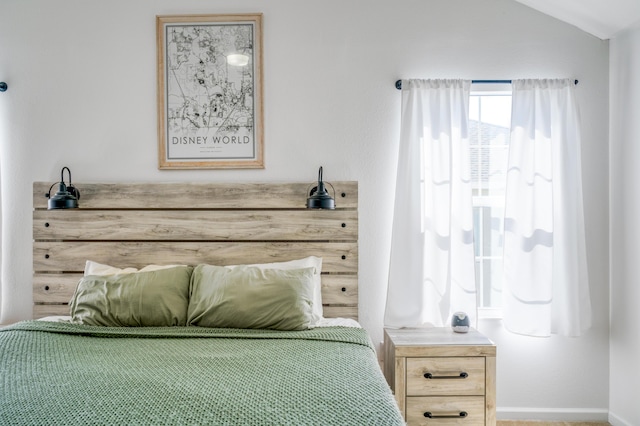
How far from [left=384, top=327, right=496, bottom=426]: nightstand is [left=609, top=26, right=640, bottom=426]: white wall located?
92 cm

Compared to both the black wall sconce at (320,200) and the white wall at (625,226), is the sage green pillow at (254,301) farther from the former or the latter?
the white wall at (625,226)

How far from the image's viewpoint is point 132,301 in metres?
2.50

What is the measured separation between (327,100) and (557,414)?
235 centimetres

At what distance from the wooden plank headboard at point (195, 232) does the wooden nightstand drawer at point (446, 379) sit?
0.56 meters

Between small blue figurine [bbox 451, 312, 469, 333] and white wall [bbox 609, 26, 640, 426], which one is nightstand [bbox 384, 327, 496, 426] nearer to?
small blue figurine [bbox 451, 312, 469, 333]

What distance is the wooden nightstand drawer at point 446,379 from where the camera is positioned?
2533 millimetres

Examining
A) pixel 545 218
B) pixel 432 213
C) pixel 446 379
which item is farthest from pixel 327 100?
pixel 446 379

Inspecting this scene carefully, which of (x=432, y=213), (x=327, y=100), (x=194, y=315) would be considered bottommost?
(x=194, y=315)

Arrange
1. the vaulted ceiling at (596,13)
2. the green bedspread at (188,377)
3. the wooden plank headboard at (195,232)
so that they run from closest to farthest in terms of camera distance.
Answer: the green bedspread at (188,377), the vaulted ceiling at (596,13), the wooden plank headboard at (195,232)

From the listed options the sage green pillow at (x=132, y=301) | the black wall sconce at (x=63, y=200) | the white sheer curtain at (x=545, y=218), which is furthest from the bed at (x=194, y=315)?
the white sheer curtain at (x=545, y=218)

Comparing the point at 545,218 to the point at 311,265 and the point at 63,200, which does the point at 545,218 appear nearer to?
the point at 311,265

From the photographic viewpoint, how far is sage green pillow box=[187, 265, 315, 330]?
2.44 meters

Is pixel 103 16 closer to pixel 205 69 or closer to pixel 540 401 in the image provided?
pixel 205 69

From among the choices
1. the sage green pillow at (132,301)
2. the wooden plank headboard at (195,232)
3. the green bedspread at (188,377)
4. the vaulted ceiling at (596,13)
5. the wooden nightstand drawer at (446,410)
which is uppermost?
the vaulted ceiling at (596,13)
